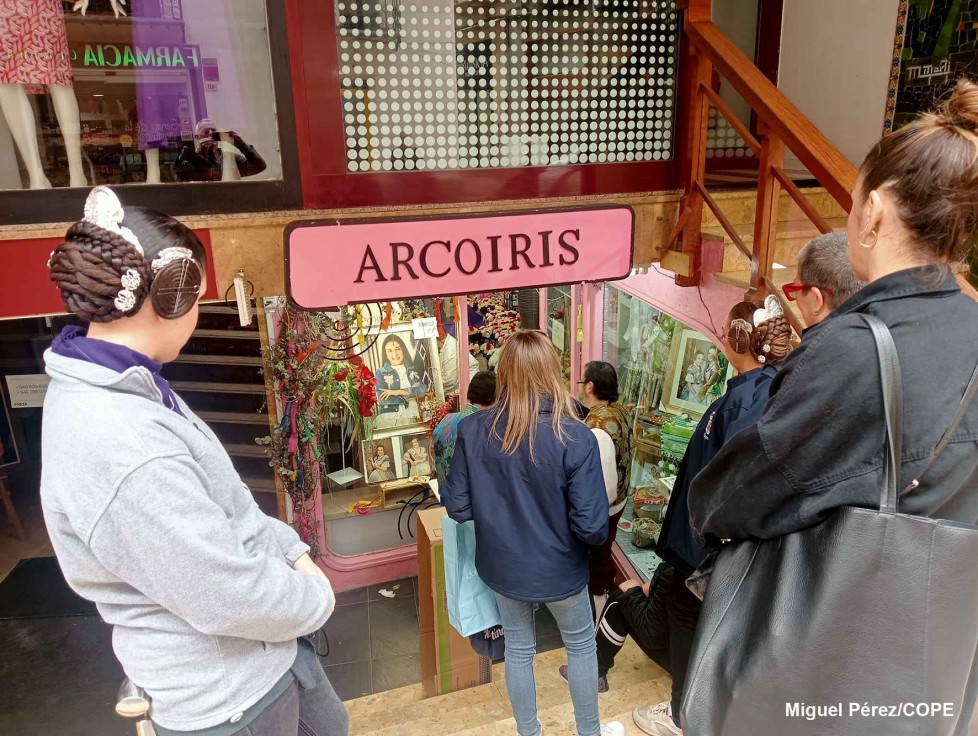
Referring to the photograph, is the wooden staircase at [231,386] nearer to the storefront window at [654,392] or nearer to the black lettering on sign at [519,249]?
the black lettering on sign at [519,249]

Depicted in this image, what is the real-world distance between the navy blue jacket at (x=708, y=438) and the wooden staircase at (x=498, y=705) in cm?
99

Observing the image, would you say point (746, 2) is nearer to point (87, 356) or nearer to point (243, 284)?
point (243, 284)

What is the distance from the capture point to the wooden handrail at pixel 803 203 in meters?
2.10

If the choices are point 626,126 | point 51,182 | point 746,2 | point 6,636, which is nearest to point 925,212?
point 626,126

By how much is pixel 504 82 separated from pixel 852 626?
2456mm

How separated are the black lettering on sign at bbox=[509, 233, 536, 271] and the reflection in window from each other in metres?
0.41

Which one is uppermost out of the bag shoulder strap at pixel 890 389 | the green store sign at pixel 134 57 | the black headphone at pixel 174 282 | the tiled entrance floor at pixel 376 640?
the green store sign at pixel 134 57

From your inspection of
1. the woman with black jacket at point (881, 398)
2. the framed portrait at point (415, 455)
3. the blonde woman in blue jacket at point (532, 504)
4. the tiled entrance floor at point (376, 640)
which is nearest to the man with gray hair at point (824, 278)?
the woman with black jacket at point (881, 398)

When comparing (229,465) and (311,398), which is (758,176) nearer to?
(229,465)

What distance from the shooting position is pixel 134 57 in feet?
8.41

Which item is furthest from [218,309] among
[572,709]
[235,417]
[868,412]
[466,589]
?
[868,412]

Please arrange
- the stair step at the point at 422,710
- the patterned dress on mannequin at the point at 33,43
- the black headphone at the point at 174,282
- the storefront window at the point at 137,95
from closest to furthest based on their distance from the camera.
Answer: the black headphone at the point at 174,282
the patterned dress on mannequin at the point at 33,43
the storefront window at the point at 137,95
the stair step at the point at 422,710

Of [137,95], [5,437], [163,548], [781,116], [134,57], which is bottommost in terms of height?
[5,437]

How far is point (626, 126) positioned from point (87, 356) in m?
2.49
